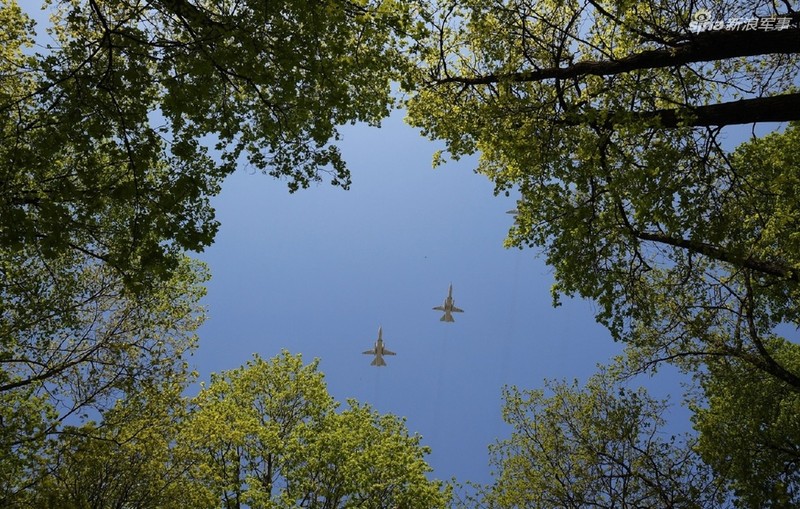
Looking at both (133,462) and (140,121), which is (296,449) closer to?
(133,462)

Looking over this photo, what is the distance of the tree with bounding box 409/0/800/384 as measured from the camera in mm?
11125

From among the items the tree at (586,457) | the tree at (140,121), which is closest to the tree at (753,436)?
the tree at (586,457)

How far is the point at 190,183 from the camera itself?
9180 millimetres

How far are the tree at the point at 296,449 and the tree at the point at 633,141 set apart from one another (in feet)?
31.2

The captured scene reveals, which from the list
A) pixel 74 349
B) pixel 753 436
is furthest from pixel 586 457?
pixel 74 349

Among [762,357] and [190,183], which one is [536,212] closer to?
[762,357]

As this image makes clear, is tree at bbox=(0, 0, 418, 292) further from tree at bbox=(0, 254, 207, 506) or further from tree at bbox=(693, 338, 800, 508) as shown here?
tree at bbox=(693, 338, 800, 508)

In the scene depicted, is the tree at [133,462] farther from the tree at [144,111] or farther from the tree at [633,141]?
the tree at [633,141]

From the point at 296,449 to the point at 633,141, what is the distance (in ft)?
48.5

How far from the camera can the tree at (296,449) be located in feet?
65.5

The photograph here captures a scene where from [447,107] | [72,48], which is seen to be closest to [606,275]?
[447,107]

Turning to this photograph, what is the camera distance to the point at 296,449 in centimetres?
→ 2106

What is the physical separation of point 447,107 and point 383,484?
1249 centimetres

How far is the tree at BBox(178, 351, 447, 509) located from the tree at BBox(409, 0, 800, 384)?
9.50 m
